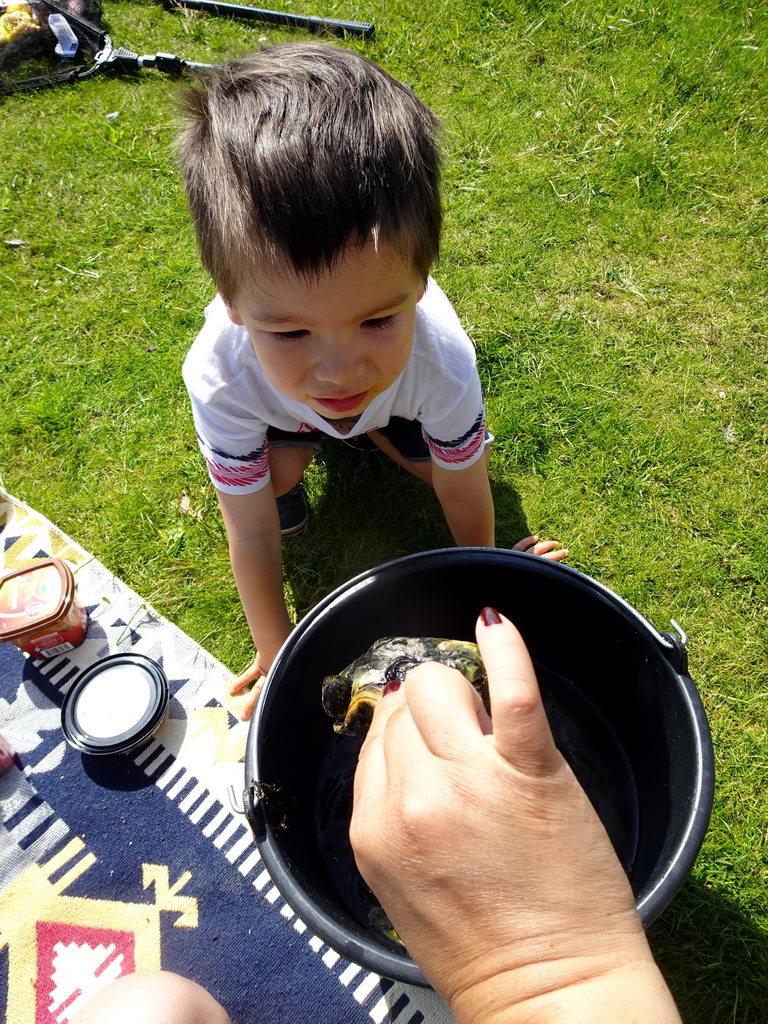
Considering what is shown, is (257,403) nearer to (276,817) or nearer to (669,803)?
(276,817)

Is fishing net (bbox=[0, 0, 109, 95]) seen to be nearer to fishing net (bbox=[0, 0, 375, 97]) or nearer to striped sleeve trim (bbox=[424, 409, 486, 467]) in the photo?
fishing net (bbox=[0, 0, 375, 97])

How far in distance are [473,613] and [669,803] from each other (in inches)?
21.2

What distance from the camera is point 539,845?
0.75m

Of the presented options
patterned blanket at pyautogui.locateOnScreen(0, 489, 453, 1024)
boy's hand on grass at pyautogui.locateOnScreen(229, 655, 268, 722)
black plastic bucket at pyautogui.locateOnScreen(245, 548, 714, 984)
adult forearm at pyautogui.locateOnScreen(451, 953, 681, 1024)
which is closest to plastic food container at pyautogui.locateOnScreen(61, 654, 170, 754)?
patterned blanket at pyautogui.locateOnScreen(0, 489, 453, 1024)

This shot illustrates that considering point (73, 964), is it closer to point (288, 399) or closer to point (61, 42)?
point (288, 399)

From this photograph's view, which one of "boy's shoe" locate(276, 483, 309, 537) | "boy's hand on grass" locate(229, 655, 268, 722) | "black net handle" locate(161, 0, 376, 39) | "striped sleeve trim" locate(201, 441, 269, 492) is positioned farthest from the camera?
"black net handle" locate(161, 0, 376, 39)

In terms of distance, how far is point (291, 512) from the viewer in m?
1.97

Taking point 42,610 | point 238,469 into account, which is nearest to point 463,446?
point 238,469

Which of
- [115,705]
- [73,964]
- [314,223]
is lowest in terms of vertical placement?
[73,964]

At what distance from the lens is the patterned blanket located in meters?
1.40

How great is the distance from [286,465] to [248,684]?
0.61 meters

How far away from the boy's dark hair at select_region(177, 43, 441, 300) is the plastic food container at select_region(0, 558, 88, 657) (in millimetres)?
1028

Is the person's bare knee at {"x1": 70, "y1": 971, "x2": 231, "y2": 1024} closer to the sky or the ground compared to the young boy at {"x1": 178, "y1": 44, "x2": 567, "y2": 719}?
closer to the ground

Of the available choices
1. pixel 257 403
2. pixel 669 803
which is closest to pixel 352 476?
pixel 257 403
